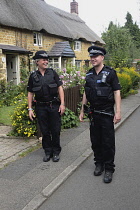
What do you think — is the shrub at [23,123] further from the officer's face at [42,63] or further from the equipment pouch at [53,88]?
the officer's face at [42,63]

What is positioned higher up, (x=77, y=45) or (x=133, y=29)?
(x=133, y=29)

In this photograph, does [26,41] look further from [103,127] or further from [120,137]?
[103,127]

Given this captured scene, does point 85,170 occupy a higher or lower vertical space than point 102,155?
lower

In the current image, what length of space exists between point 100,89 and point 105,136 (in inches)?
30.0

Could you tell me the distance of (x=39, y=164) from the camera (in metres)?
4.36

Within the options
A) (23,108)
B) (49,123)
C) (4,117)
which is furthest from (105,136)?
(4,117)

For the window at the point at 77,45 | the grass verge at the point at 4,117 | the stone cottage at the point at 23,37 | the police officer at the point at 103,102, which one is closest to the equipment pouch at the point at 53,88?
the police officer at the point at 103,102

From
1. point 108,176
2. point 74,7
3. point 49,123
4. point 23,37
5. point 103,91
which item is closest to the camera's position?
point 103,91

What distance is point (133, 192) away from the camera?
3367mm

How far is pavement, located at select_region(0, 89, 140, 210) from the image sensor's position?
3217mm

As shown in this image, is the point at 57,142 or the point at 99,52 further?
the point at 57,142

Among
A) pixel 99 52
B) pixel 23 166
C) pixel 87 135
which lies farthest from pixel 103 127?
pixel 87 135

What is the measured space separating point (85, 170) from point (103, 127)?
0.97 metres

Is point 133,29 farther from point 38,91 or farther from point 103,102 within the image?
point 103,102
